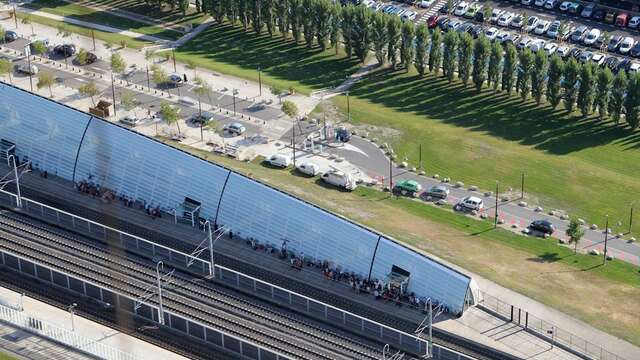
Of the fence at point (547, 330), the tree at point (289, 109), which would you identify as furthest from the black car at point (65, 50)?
the fence at point (547, 330)

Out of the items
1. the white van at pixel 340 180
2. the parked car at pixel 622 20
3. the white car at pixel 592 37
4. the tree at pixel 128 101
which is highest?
the parked car at pixel 622 20

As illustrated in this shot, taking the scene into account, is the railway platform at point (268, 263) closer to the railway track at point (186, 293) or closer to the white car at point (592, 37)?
the railway track at point (186, 293)

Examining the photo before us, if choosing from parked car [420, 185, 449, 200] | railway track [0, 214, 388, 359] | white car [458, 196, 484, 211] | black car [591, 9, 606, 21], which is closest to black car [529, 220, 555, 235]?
white car [458, 196, 484, 211]

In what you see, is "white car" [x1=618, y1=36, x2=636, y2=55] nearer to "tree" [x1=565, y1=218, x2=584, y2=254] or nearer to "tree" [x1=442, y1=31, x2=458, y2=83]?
"tree" [x1=442, y1=31, x2=458, y2=83]

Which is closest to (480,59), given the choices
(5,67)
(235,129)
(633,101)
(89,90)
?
(633,101)

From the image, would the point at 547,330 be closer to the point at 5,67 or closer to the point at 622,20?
the point at 622,20

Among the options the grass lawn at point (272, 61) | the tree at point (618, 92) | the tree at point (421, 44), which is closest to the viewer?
the tree at point (618, 92)

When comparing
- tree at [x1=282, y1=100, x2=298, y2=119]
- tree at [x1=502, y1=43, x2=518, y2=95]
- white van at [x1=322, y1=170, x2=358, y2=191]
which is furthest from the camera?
tree at [x1=502, y1=43, x2=518, y2=95]
